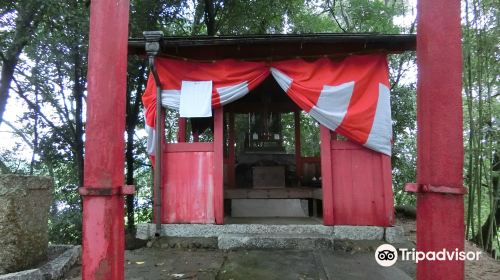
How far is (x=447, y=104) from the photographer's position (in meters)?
2.29

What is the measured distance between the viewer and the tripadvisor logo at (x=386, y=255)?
211 inches

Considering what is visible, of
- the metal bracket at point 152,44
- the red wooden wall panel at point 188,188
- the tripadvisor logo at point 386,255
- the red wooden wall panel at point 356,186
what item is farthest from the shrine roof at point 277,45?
the tripadvisor logo at point 386,255

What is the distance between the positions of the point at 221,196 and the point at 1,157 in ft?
36.4

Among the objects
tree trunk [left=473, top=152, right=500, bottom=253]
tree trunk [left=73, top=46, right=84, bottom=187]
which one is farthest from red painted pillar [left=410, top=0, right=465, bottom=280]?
tree trunk [left=73, top=46, right=84, bottom=187]

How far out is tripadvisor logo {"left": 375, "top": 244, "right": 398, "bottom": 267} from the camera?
17.5ft

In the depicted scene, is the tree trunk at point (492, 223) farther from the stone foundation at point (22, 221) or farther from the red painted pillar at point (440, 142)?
the stone foundation at point (22, 221)

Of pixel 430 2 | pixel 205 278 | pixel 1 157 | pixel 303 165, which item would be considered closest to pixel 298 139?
pixel 303 165

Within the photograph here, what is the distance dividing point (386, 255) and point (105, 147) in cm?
478

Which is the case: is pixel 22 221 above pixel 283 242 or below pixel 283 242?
above

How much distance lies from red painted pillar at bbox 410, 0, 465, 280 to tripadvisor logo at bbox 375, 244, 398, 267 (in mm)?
3204

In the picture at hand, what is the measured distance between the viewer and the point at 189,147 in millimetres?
6797

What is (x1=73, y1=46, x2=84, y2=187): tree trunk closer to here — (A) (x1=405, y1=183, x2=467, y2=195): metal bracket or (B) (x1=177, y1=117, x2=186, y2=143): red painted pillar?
(B) (x1=177, y1=117, x2=186, y2=143): red painted pillar

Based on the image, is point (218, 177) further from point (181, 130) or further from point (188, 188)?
point (181, 130)

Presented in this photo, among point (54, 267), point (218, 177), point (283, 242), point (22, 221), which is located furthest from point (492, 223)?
point (22, 221)
